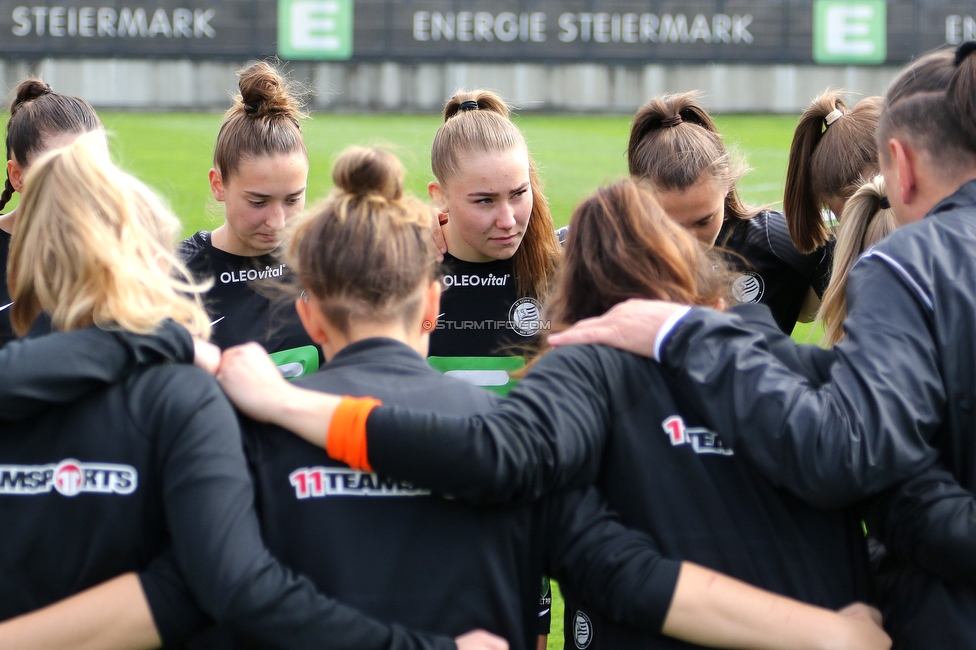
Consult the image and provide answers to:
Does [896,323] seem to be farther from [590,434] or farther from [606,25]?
[606,25]

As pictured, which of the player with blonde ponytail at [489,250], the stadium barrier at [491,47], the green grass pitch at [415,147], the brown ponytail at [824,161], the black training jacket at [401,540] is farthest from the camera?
the stadium barrier at [491,47]

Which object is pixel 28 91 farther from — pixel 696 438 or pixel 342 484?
pixel 696 438

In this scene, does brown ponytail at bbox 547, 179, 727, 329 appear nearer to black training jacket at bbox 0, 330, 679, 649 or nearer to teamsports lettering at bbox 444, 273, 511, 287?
black training jacket at bbox 0, 330, 679, 649

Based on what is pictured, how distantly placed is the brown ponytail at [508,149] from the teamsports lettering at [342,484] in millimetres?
1686

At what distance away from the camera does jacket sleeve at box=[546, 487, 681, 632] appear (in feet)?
5.94

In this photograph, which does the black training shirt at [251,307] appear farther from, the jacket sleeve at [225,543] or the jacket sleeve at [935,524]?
the jacket sleeve at [935,524]

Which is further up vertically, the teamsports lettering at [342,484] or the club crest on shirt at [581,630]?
the teamsports lettering at [342,484]

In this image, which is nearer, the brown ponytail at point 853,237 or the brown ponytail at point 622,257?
the brown ponytail at point 622,257

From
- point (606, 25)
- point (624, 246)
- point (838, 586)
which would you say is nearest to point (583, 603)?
point (838, 586)

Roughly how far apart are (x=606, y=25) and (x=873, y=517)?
20636 millimetres

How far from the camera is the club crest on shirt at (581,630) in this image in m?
2.75

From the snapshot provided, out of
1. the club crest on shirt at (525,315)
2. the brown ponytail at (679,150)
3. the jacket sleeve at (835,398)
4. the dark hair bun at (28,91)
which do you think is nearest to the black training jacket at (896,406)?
the jacket sleeve at (835,398)

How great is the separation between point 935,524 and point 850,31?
22.4 metres

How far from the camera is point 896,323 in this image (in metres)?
1.85
